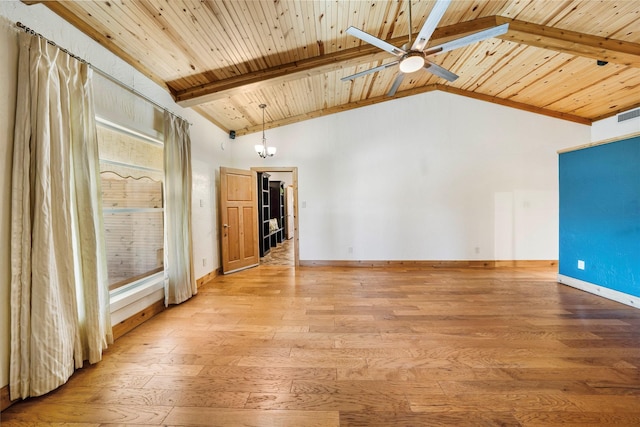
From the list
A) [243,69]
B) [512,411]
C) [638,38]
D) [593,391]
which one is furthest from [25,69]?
[638,38]

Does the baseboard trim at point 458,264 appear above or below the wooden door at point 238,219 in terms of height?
below

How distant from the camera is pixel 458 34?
3154mm

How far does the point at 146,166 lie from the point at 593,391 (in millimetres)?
4568

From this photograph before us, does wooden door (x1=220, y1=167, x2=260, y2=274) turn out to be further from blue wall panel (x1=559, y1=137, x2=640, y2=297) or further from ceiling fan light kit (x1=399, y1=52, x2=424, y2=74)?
blue wall panel (x1=559, y1=137, x2=640, y2=297)

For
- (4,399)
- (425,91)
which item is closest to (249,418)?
(4,399)

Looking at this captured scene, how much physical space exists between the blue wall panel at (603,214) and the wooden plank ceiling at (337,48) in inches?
50.9

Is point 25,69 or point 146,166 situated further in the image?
point 146,166

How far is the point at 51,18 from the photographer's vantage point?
1825 mm

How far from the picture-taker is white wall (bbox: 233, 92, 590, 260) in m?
4.92

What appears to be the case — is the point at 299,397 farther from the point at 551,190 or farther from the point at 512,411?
the point at 551,190

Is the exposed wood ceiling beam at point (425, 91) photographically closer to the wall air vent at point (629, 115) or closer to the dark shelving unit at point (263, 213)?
the wall air vent at point (629, 115)

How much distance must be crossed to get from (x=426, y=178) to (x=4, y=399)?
18.8ft

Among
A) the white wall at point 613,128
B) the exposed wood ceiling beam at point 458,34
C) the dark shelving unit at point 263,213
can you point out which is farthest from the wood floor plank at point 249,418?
the white wall at point 613,128

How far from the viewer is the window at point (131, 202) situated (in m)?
→ 2.62
